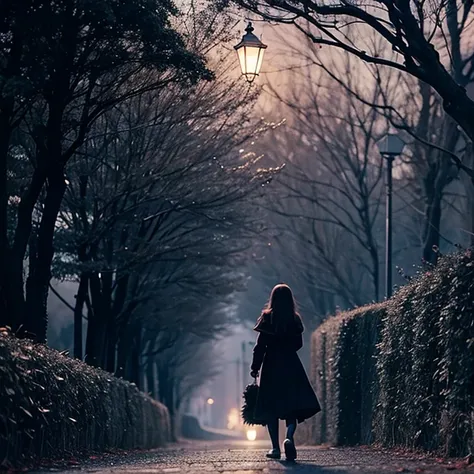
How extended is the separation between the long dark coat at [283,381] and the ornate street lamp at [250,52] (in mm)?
5029

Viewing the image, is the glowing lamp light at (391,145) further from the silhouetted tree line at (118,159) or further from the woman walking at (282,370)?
the woman walking at (282,370)

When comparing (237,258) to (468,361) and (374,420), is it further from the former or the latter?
(468,361)

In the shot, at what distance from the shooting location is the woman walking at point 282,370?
40.8 feet

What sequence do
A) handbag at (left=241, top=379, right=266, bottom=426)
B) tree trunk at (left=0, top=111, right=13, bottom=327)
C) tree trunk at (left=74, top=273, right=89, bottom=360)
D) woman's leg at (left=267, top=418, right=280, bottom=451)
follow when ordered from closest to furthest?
woman's leg at (left=267, top=418, right=280, bottom=451)
handbag at (left=241, top=379, right=266, bottom=426)
tree trunk at (left=0, top=111, right=13, bottom=327)
tree trunk at (left=74, top=273, right=89, bottom=360)

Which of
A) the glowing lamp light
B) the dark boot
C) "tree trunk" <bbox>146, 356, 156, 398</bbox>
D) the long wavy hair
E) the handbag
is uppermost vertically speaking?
the glowing lamp light

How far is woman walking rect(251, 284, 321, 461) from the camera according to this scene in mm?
12438

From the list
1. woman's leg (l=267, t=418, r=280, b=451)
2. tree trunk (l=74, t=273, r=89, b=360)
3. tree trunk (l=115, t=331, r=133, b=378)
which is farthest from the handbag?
tree trunk (l=115, t=331, r=133, b=378)

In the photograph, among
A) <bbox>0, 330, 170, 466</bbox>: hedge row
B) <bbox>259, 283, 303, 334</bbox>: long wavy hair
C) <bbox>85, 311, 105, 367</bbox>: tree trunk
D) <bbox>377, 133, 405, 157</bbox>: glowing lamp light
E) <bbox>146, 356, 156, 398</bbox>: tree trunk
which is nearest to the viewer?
<bbox>0, 330, 170, 466</bbox>: hedge row

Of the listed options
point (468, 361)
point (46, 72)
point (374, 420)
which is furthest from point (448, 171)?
point (468, 361)

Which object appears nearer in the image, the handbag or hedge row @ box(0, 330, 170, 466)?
hedge row @ box(0, 330, 170, 466)

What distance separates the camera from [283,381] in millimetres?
12516

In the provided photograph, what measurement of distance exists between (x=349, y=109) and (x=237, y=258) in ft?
21.0

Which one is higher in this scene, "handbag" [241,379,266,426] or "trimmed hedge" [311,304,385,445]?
"trimmed hedge" [311,304,385,445]

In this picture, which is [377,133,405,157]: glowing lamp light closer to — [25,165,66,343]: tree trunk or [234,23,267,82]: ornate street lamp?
[234,23,267,82]: ornate street lamp
